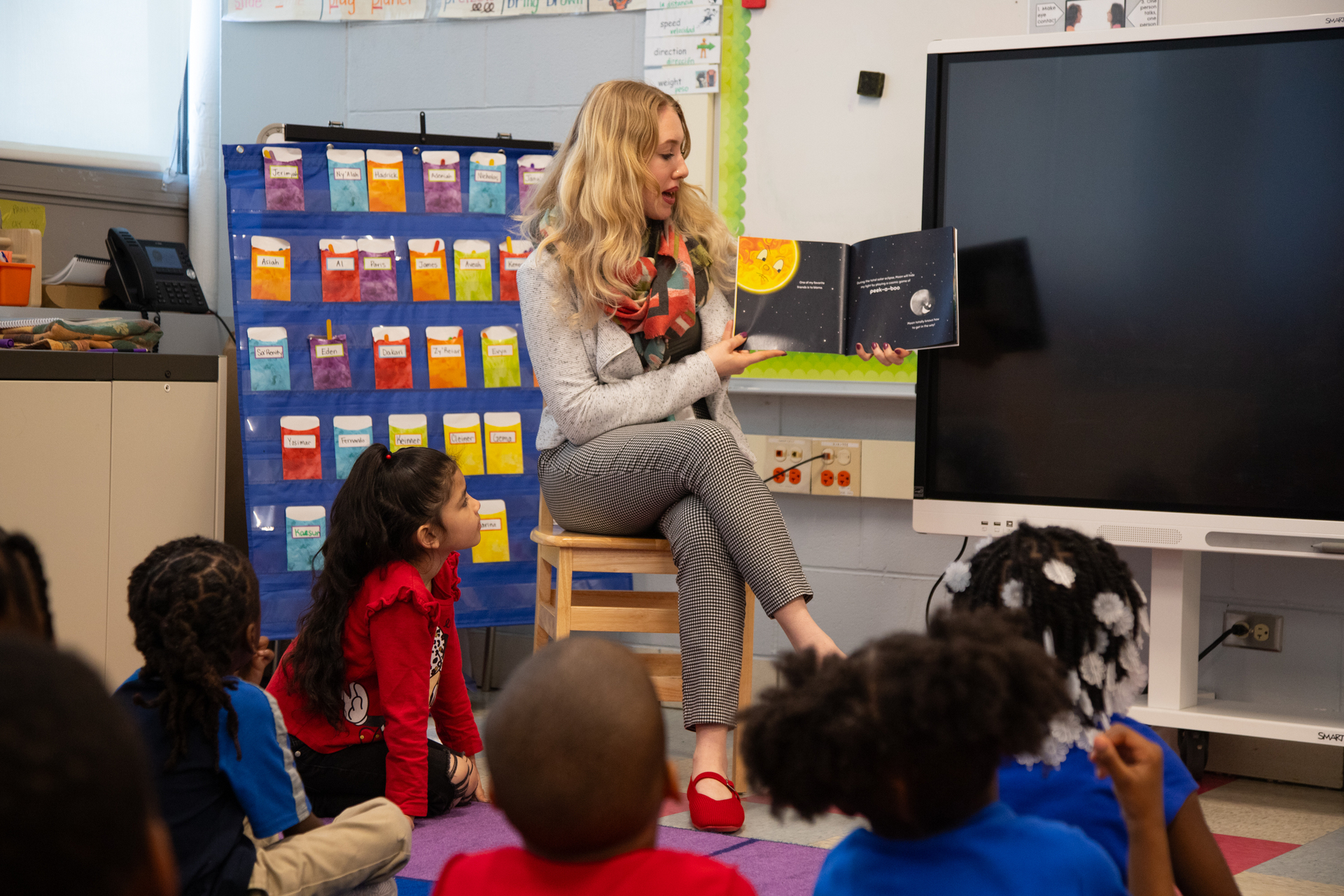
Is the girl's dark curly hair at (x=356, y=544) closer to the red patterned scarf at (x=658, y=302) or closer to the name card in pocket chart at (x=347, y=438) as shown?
the red patterned scarf at (x=658, y=302)

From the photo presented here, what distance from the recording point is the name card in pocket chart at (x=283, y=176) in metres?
2.64

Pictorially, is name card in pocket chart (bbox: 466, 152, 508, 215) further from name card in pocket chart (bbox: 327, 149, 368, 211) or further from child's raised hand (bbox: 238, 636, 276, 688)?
child's raised hand (bbox: 238, 636, 276, 688)

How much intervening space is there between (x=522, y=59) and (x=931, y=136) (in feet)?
3.85

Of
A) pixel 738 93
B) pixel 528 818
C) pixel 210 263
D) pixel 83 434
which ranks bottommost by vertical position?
pixel 528 818

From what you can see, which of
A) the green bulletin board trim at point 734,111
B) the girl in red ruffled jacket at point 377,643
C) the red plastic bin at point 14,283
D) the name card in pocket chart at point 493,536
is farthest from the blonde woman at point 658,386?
the red plastic bin at point 14,283

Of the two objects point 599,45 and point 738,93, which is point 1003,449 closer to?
point 738,93

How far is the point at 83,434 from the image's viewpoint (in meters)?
2.44

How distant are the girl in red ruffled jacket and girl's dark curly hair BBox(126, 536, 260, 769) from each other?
1.83 ft

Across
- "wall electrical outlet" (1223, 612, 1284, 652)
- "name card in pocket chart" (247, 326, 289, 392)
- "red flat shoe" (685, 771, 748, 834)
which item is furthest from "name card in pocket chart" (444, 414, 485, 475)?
"wall electrical outlet" (1223, 612, 1284, 652)

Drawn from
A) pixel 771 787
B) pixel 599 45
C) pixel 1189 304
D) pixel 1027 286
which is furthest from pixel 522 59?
pixel 771 787

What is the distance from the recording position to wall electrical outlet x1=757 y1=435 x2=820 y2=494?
266 centimetres

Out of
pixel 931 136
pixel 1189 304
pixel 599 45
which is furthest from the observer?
pixel 599 45

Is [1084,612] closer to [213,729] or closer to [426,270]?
[213,729]

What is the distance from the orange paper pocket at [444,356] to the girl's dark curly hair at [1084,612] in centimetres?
191
